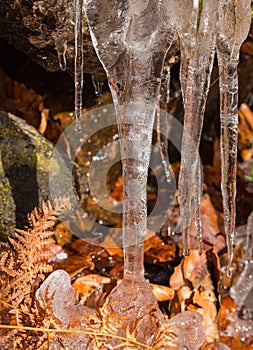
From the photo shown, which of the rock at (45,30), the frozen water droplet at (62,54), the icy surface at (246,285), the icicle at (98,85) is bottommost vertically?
the icy surface at (246,285)

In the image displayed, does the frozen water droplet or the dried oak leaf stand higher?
the frozen water droplet

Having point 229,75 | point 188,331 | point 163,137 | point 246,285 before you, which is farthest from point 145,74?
point 246,285

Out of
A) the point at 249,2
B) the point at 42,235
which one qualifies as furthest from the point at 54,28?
the point at 42,235

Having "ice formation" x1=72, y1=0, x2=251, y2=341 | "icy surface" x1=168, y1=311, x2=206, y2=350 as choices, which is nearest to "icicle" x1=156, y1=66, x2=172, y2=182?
"ice formation" x1=72, y1=0, x2=251, y2=341

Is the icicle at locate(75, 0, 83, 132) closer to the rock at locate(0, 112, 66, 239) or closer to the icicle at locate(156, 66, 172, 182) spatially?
the rock at locate(0, 112, 66, 239)

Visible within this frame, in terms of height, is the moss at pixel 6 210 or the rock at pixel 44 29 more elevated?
the rock at pixel 44 29

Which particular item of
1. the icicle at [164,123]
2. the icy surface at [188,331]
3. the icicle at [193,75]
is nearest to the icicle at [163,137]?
the icicle at [164,123]

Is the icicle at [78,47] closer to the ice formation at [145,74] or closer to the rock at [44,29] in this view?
the ice formation at [145,74]
